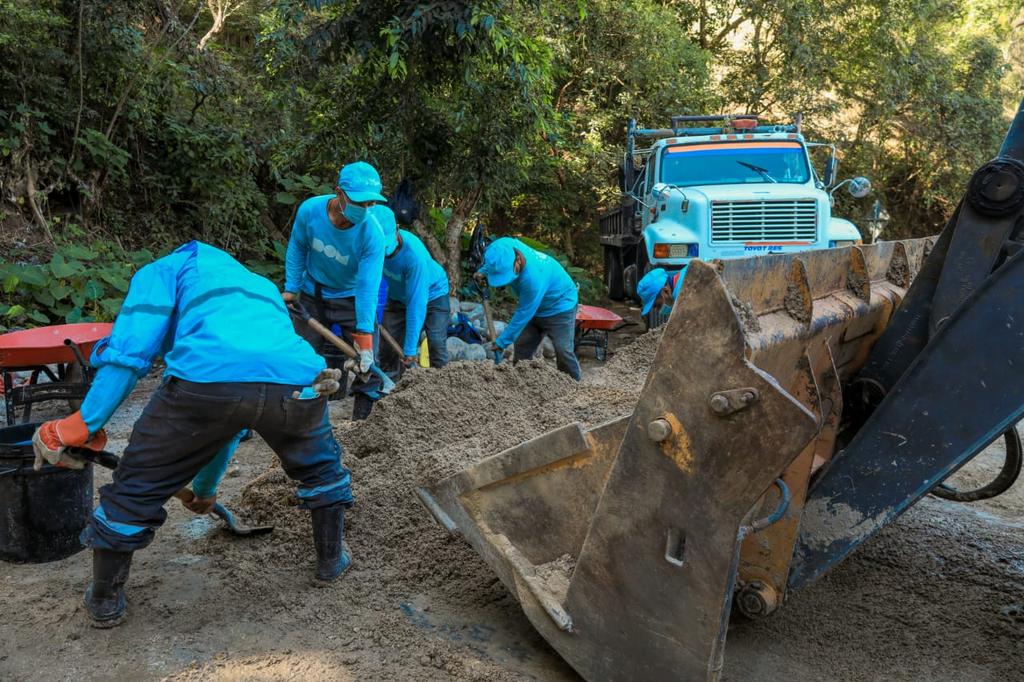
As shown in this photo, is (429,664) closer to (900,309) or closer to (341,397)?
(900,309)

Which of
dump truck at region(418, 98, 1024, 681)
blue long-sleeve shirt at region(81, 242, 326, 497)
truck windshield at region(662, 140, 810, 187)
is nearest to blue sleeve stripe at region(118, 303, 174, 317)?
blue long-sleeve shirt at region(81, 242, 326, 497)

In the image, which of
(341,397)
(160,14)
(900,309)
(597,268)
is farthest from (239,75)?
(900,309)

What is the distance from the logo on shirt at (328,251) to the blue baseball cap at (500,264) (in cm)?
126

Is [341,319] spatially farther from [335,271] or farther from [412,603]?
[412,603]

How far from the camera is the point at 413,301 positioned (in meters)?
5.83

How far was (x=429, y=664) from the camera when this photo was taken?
274 centimetres

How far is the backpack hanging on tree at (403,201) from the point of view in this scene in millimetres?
10156

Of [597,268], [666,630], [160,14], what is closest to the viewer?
[666,630]

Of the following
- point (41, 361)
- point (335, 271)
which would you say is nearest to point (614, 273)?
point (335, 271)

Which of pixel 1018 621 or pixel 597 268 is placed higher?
pixel 1018 621

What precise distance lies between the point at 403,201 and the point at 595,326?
298cm

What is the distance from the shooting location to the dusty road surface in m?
2.81

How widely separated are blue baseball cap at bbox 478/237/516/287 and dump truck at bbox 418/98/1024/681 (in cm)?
324

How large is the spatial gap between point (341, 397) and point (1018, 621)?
508 centimetres
